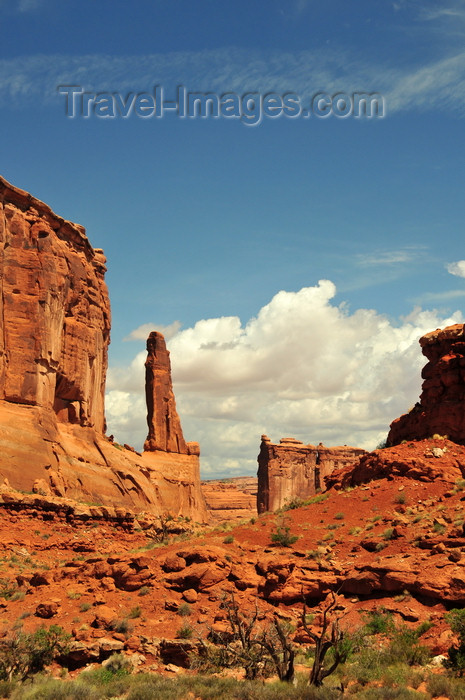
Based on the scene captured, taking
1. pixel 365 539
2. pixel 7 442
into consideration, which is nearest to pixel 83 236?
pixel 7 442

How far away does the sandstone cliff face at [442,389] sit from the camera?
3331 cm

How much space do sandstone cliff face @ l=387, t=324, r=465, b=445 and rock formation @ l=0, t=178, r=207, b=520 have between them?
19928 millimetres

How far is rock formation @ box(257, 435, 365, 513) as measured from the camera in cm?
10769

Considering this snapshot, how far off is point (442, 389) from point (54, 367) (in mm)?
24157

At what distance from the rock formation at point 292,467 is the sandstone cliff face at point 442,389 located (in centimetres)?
7120

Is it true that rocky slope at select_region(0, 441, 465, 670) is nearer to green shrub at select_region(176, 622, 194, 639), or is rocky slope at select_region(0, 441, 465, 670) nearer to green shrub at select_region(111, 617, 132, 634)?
green shrub at select_region(111, 617, 132, 634)

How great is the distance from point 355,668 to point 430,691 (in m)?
2.20

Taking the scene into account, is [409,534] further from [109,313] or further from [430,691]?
[109,313]

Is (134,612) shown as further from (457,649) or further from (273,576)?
(457,649)

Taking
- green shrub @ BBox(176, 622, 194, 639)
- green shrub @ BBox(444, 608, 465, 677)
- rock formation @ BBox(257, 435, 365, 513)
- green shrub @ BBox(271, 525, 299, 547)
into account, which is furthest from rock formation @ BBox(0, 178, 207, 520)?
rock formation @ BBox(257, 435, 365, 513)

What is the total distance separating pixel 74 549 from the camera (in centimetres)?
3409

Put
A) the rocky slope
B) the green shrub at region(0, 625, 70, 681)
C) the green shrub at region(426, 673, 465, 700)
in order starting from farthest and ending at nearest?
1. the rocky slope
2. the green shrub at region(0, 625, 70, 681)
3. the green shrub at region(426, 673, 465, 700)

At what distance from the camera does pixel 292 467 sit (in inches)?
4397

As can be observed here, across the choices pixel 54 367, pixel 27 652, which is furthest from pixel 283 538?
pixel 54 367
